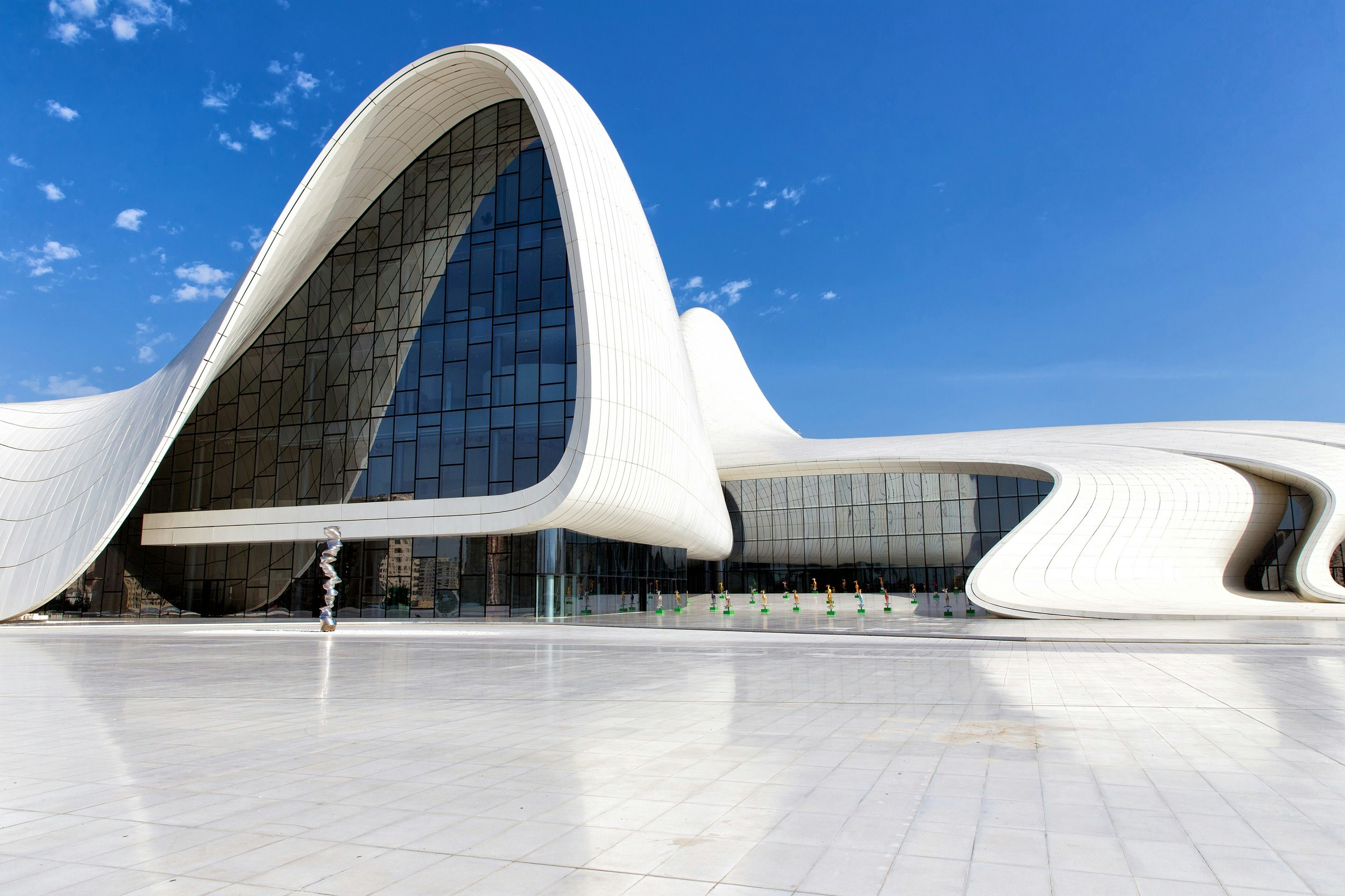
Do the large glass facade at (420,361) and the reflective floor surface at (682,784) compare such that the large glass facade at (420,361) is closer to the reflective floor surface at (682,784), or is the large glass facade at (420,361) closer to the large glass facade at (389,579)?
the large glass facade at (389,579)

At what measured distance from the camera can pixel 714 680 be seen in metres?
11.2

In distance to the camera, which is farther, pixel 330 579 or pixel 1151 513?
pixel 1151 513

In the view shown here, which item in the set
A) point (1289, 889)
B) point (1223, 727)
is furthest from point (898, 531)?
point (1289, 889)

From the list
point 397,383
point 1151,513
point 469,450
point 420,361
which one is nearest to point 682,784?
point 469,450

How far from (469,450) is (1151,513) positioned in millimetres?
23386

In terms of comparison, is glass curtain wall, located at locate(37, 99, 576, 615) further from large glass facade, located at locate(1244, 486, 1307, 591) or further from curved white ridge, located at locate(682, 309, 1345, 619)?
large glass facade, located at locate(1244, 486, 1307, 591)

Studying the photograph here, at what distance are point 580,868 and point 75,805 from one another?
3.28 m

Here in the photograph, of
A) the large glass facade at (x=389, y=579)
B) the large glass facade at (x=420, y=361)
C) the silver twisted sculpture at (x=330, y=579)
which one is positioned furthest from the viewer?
the large glass facade at (x=420, y=361)

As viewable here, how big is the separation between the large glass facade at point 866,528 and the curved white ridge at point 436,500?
442 inches

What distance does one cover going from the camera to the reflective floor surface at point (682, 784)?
405cm

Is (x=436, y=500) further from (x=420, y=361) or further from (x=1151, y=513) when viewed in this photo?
(x=1151, y=513)

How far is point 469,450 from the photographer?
98.8ft

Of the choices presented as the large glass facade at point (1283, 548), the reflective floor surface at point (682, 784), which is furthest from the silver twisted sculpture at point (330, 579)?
the large glass facade at point (1283, 548)

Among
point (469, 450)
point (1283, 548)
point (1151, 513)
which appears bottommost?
point (1283, 548)
